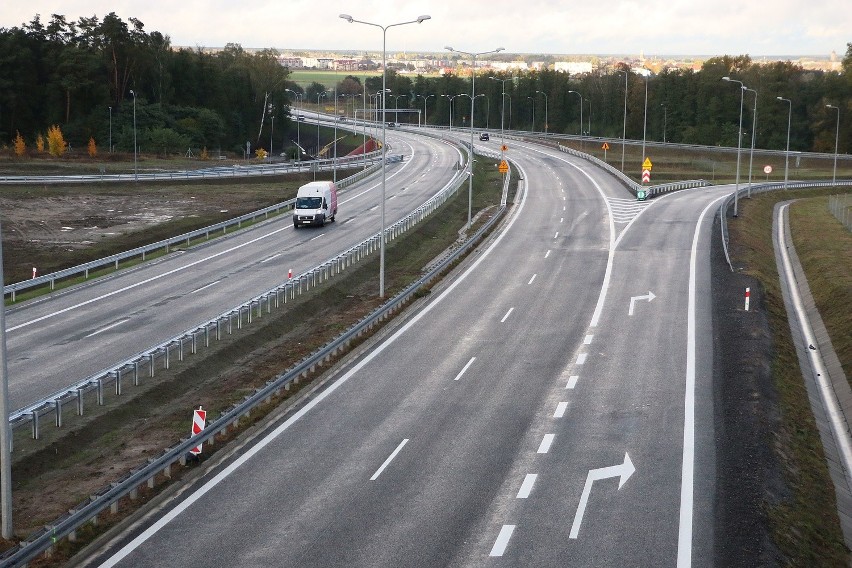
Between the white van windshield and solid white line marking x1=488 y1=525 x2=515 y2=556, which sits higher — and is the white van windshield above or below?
above

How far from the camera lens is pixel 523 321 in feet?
117

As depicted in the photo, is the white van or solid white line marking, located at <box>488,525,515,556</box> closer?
solid white line marking, located at <box>488,525,515,556</box>

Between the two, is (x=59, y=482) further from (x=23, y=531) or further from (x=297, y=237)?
(x=297, y=237)

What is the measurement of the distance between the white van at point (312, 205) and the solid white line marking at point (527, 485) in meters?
42.6

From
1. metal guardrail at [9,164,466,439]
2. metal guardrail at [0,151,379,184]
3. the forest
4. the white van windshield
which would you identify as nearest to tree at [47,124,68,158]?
the forest

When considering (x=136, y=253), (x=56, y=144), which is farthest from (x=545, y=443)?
(x=56, y=144)

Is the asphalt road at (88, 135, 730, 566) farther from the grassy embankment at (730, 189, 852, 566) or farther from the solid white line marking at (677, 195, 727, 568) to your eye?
the grassy embankment at (730, 189, 852, 566)

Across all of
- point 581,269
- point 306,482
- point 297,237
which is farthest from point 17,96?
point 306,482

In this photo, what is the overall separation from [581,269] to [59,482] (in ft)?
97.3

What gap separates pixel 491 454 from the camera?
870 inches

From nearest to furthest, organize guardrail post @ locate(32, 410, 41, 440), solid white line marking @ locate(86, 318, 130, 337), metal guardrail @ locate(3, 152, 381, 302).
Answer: guardrail post @ locate(32, 410, 41, 440) < solid white line marking @ locate(86, 318, 130, 337) < metal guardrail @ locate(3, 152, 381, 302)

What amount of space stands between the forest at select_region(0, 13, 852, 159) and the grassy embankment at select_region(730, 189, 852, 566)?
1490 inches

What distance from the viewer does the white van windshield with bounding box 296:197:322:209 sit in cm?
6209

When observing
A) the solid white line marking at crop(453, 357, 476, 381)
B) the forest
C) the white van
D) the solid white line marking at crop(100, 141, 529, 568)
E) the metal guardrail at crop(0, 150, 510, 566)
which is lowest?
the solid white line marking at crop(100, 141, 529, 568)
